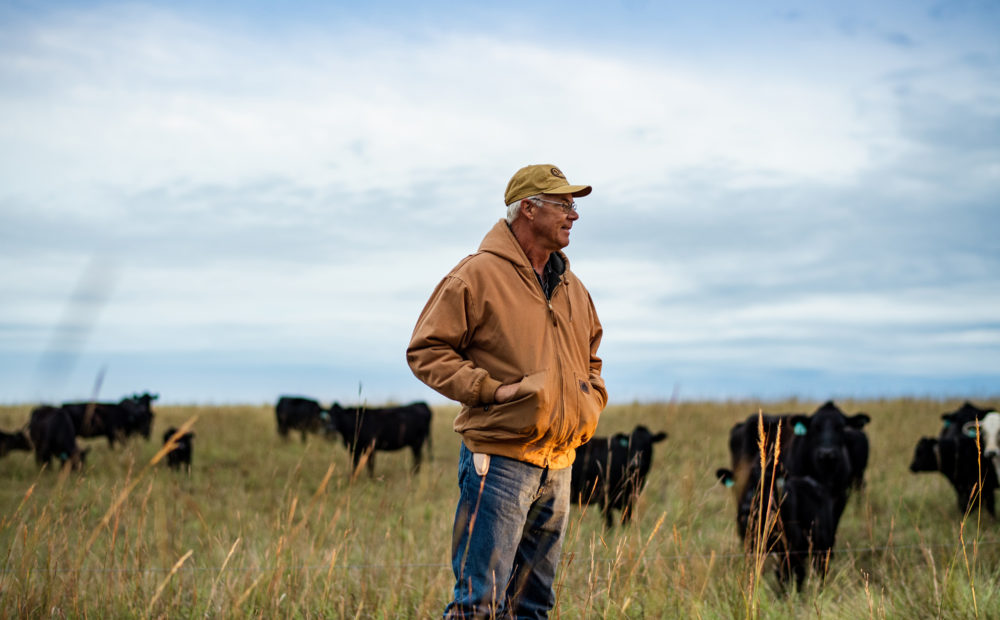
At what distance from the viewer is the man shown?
11.3ft

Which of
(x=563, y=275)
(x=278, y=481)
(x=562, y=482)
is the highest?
(x=563, y=275)

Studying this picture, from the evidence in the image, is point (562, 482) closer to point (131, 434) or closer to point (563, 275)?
point (563, 275)

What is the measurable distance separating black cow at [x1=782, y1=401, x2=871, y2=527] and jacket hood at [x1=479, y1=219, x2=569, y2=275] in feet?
20.3

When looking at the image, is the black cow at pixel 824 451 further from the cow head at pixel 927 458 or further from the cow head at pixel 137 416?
the cow head at pixel 137 416

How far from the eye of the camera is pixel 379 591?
5.32m

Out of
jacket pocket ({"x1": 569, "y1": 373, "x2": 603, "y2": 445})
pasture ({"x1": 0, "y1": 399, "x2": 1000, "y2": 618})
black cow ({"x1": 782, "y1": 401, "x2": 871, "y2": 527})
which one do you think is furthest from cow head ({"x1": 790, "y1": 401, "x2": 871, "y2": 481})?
jacket pocket ({"x1": 569, "y1": 373, "x2": 603, "y2": 445})

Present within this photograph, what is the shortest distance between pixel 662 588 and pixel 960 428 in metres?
7.84

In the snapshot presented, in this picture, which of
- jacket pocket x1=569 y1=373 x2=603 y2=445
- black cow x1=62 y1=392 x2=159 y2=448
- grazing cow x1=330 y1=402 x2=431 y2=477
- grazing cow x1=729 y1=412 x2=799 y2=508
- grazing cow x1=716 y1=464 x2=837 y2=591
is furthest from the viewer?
black cow x1=62 y1=392 x2=159 y2=448

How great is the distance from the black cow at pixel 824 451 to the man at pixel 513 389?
19.1ft

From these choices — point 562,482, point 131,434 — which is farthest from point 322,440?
point 562,482

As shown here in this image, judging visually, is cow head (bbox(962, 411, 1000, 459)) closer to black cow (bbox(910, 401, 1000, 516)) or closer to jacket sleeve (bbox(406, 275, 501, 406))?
black cow (bbox(910, 401, 1000, 516))

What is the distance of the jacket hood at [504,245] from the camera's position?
147 inches

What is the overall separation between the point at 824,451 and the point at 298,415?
13191 millimetres

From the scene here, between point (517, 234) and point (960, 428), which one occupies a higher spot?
point (517, 234)
